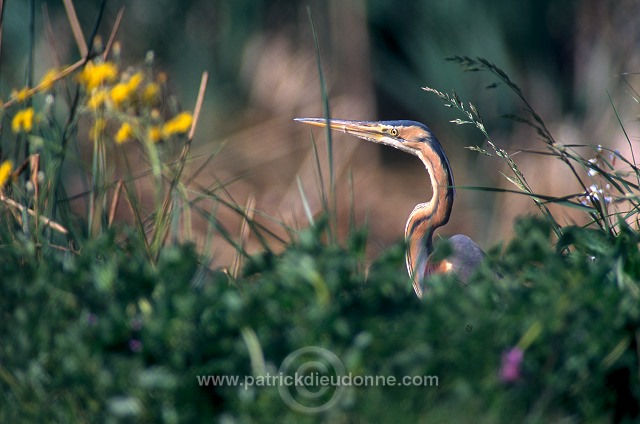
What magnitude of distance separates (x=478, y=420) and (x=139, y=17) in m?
6.87

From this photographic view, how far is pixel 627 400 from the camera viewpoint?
191cm

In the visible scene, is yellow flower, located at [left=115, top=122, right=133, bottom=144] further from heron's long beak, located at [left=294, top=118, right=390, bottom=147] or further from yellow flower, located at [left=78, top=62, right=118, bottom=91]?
heron's long beak, located at [left=294, top=118, right=390, bottom=147]

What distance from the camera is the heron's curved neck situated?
3.01m

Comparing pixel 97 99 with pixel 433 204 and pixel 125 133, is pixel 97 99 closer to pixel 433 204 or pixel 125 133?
pixel 125 133

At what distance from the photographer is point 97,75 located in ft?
8.37

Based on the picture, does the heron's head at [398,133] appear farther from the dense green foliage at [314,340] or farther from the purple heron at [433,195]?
the dense green foliage at [314,340]

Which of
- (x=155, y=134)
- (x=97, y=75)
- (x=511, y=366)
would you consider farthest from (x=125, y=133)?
(x=511, y=366)

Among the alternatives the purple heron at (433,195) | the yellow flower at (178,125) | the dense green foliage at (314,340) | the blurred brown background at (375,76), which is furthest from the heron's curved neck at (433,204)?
the blurred brown background at (375,76)

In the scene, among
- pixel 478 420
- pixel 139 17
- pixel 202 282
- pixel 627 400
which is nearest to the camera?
pixel 478 420

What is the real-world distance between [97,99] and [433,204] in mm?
1129

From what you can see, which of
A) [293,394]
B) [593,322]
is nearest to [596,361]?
[593,322]

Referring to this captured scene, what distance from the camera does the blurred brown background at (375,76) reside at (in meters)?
7.34

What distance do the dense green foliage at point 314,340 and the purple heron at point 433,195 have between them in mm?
950

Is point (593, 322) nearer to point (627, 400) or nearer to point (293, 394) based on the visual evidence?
point (627, 400)
